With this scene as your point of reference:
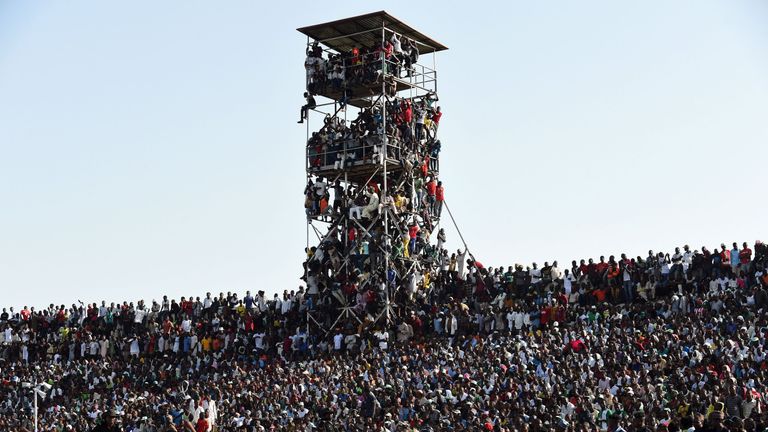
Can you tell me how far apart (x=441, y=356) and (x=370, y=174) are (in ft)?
45.5

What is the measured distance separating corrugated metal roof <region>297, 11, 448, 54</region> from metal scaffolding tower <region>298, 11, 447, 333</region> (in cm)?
4

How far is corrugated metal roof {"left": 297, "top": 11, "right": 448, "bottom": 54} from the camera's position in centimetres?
5400

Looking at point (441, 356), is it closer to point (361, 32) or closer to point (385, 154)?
point (385, 154)

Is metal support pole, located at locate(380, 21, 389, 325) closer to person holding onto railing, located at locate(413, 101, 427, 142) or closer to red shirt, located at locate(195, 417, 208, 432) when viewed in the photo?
person holding onto railing, located at locate(413, 101, 427, 142)

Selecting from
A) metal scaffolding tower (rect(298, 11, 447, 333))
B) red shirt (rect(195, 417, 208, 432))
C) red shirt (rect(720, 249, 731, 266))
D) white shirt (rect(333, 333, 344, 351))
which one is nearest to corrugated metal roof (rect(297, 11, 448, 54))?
metal scaffolding tower (rect(298, 11, 447, 333))

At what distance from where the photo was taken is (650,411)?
99.8 feet

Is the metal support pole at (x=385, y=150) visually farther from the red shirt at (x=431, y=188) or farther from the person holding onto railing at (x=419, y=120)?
the red shirt at (x=431, y=188)

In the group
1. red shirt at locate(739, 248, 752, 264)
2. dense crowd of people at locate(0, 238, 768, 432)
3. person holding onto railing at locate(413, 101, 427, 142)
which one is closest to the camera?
dense crowd of people at locate(0, 238, 768, 432)

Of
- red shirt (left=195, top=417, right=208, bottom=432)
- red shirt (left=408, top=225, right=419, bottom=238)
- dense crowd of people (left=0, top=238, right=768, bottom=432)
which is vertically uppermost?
red shirt (left=408, top=225, right=419, bottom=238)

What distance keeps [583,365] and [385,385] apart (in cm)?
655

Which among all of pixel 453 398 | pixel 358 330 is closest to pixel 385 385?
pixel 453 398

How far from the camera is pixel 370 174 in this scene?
179 ft

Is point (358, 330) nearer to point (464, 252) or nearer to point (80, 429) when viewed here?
point (464, 252)

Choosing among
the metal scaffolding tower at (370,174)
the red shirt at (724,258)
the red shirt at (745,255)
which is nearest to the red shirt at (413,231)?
the metal scaffolding tower at (370,174)
